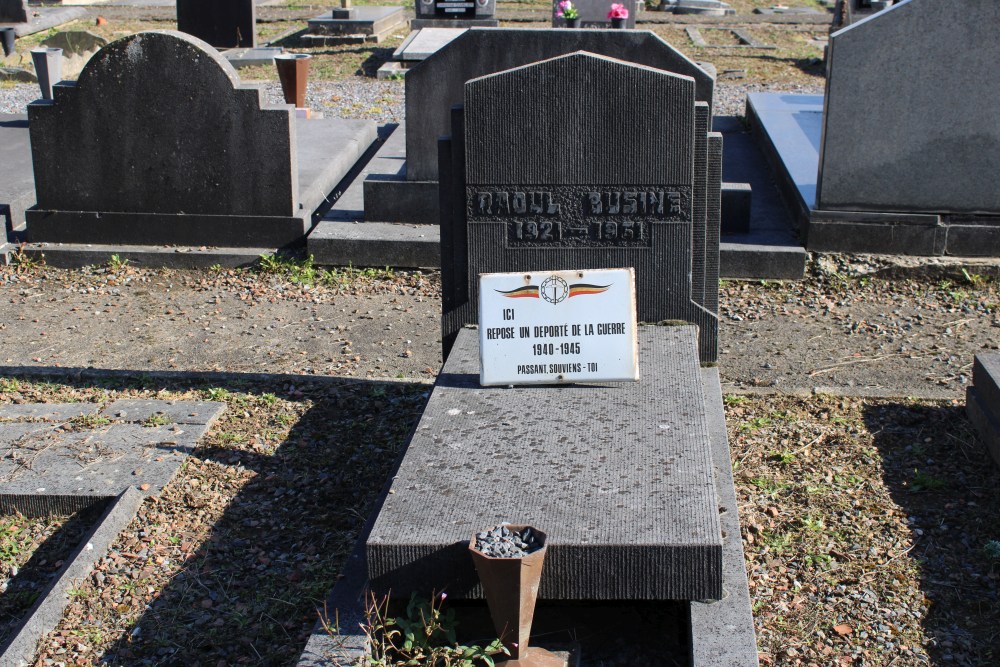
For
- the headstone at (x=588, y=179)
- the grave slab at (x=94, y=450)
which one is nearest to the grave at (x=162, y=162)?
the grave slab at (x=94, y=450)

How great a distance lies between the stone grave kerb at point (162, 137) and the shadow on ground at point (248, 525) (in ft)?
6.58

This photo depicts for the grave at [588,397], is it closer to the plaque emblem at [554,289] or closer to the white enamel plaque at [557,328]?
the white enamel plaque at [557,328]

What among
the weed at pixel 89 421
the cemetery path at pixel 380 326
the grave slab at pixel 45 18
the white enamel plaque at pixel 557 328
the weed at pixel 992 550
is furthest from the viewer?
the grave slab at pixel 45 18

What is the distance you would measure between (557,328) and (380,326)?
7.46 feet

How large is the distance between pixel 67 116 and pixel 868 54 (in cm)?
490

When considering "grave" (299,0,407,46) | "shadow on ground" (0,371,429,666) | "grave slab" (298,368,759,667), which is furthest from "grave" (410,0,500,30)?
"grave slab" (298,368,759,667)

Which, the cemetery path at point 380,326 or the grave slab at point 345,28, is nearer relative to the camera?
the cemetery path at point 380,326

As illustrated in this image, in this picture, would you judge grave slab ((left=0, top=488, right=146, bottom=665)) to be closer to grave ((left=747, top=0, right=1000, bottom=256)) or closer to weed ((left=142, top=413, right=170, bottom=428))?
weed ((left=142, top=413, right=170, bottom=428))

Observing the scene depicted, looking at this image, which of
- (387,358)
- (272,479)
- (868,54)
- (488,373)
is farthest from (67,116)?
(868,54)

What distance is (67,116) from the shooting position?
6.77 meters

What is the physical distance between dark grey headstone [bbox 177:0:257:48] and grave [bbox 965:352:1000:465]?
11.9 metres

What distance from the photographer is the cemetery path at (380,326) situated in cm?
540

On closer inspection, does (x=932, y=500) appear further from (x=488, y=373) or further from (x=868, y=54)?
(x=868, y=54)

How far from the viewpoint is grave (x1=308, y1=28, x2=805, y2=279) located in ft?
21.5
